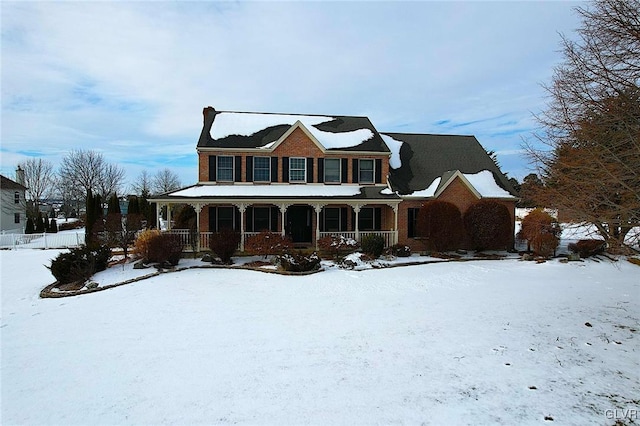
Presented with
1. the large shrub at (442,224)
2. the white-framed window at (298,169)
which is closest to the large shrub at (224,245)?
the white-framed window at (298,169)

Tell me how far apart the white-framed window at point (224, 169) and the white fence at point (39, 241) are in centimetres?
1262

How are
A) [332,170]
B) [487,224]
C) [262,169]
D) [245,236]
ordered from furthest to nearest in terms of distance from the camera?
[332,170], [262,169], [487,224], [245,236]

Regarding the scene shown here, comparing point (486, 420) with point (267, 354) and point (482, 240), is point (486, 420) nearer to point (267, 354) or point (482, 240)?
point (267, 354)

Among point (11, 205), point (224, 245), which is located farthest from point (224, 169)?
point (11, 205)

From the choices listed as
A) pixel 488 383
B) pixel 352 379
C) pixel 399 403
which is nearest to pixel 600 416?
pixel 488 383

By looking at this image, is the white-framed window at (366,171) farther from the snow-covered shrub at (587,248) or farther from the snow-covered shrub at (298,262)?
the snow-covered shrub at (587,248)

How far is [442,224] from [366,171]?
217 inches

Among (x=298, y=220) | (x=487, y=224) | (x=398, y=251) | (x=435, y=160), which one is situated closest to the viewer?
(x=398, y=251)

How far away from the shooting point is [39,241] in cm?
2647

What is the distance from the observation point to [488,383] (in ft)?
20.6

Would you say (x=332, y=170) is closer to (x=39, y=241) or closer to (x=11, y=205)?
(x=39, y=241)

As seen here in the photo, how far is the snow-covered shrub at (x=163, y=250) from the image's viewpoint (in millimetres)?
16188

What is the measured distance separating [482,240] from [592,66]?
14.4 m

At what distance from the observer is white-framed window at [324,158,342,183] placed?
22.0m
